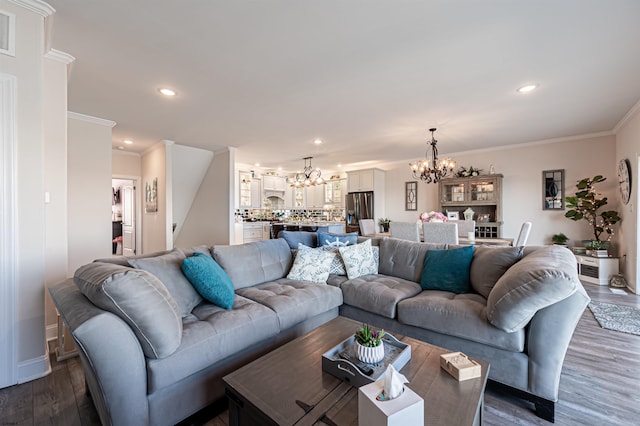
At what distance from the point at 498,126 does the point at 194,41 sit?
4.54 m

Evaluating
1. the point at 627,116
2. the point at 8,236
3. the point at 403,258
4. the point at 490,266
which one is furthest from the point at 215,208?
the point at 627,116

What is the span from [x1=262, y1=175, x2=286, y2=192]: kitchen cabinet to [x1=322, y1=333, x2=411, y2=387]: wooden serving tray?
24.7 ft

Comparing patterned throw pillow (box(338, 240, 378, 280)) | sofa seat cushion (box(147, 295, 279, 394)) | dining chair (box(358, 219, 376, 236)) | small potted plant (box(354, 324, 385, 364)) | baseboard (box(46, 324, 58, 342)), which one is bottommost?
baseboard (box(46, 324, 58, 342))

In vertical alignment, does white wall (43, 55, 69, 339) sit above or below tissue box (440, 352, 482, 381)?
above

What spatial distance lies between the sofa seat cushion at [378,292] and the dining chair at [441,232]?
118 cm

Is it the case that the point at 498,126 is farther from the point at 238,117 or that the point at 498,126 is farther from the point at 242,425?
the point at 242,425

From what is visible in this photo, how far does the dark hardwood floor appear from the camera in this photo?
158cm

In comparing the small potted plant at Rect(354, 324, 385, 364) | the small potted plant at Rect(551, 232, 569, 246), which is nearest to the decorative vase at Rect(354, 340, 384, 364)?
the small potted plant at Rect(354, 324, 385, 364)

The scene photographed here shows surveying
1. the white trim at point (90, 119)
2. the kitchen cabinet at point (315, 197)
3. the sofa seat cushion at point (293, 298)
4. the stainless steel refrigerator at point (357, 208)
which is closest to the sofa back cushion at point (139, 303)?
the sofa seat cushion at point (293, 298)

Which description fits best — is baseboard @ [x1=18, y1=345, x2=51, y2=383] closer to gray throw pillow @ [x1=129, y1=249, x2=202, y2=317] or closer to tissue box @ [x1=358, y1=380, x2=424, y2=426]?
gray throw pillow @ [x1=129, y1=249, x2=202, y2=317]

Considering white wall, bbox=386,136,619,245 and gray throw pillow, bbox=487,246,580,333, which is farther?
white wall, bbox=386,136,619,245

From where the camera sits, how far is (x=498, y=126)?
14.5 ft

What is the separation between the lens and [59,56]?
2467mm

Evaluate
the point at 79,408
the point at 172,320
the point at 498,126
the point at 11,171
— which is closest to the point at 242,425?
the point at 172,320
